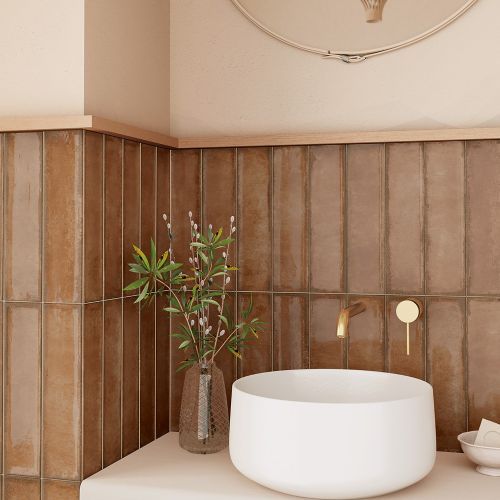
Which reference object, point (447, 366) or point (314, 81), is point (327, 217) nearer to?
point (314, 81)

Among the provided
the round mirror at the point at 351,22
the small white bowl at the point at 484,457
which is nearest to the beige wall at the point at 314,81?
the round mirror at the point at 351,22

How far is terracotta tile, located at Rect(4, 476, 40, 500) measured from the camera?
1.64 metres

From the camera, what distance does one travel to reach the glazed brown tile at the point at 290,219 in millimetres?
1932

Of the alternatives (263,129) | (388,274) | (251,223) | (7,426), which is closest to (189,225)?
(251,223)

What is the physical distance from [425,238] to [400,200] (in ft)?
0.35

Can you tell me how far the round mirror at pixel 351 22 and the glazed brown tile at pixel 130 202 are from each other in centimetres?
47

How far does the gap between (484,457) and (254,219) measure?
0.77 meters

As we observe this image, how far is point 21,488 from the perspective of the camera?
1.66 metres

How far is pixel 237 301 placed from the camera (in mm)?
1983

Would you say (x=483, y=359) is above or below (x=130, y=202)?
below

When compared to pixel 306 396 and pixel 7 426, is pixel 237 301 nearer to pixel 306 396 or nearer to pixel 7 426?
pixel 306 396

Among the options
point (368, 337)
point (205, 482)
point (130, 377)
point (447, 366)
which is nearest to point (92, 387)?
point (130, 377)

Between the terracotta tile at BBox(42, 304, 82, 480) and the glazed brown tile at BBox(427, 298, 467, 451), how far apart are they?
0.81 m

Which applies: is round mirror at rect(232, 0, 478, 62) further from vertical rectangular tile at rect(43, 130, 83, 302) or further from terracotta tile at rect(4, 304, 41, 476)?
terracotta tile at rect(4, 304, 41, 476)
